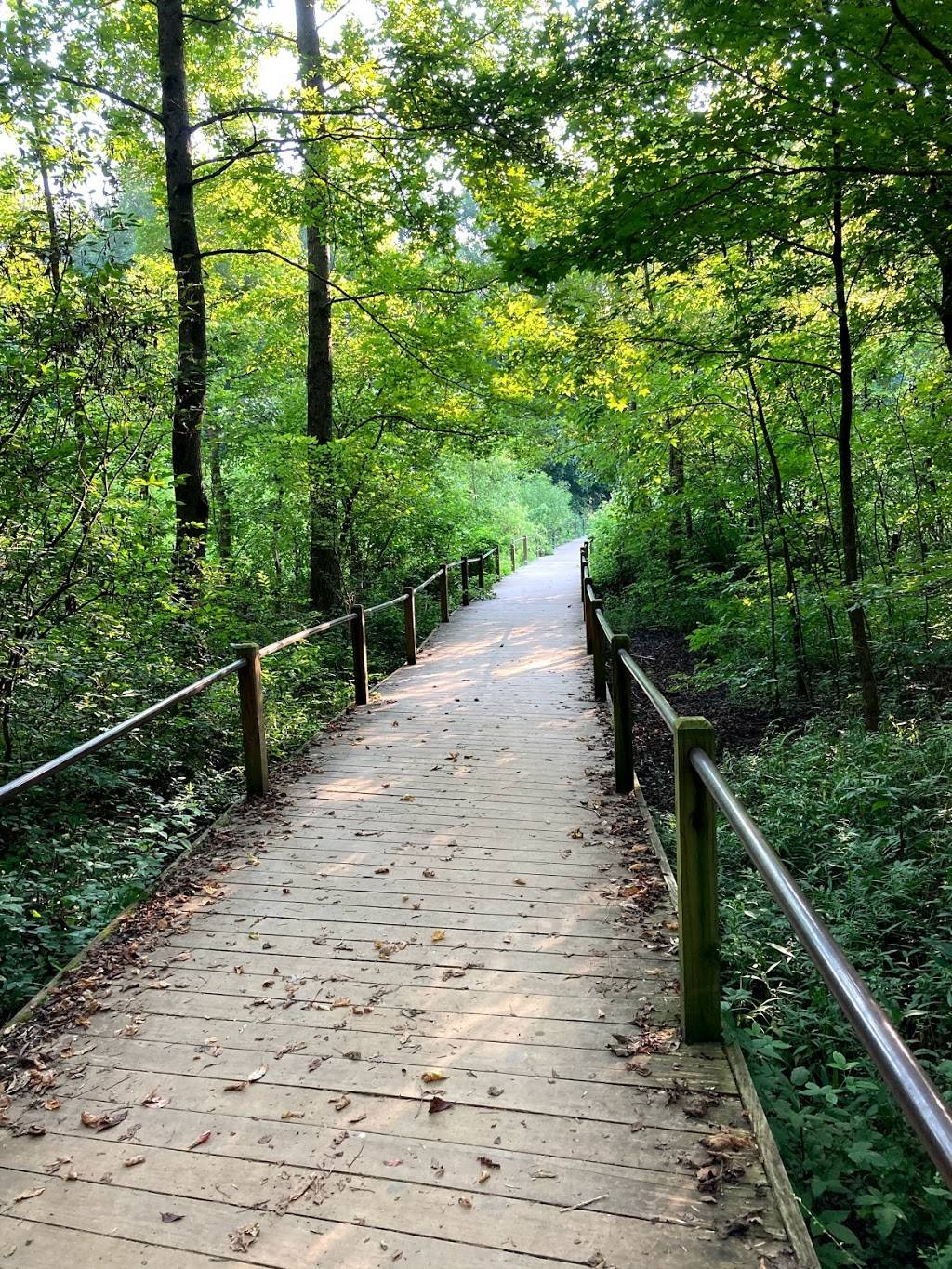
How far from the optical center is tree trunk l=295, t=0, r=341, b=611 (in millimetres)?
11984

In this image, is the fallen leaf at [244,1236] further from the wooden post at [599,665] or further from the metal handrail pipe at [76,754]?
the wooden post at [599,665]

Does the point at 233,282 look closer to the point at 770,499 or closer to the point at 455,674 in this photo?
the point at 455,674

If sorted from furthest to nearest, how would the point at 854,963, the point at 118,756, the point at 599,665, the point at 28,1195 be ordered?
the point at 599,665, the point at 118,756, the point at 854,963, the point at 28,1195

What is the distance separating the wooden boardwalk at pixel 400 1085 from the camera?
208cm

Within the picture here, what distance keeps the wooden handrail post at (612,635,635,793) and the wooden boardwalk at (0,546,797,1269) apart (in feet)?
2.16

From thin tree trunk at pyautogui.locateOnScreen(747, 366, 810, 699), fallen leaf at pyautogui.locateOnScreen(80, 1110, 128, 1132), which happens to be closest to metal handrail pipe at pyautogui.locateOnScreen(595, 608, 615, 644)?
thin tree trunk at pyautogui.locateOnScreen(747, 366, 810, 699)

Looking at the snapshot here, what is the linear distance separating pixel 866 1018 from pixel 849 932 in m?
2.67

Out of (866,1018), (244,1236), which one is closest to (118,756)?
(244,1236)

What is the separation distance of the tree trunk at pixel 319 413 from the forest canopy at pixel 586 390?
0.25 feet

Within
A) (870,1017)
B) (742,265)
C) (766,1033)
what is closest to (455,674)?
(742,265)

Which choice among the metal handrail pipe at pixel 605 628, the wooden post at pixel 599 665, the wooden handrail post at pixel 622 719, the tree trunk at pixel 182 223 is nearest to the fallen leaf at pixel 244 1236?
the wooden handrail post at pixel 622 719

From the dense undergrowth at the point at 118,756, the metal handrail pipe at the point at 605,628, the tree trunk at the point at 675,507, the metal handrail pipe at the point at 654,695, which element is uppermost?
the tree trunk at the point at 675,507

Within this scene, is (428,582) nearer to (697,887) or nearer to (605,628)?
(605,628)

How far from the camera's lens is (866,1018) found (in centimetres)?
135
